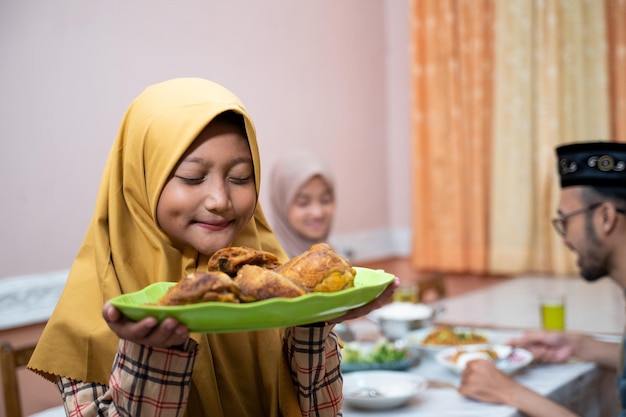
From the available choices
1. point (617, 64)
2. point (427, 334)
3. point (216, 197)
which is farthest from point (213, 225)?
point (617, 64)

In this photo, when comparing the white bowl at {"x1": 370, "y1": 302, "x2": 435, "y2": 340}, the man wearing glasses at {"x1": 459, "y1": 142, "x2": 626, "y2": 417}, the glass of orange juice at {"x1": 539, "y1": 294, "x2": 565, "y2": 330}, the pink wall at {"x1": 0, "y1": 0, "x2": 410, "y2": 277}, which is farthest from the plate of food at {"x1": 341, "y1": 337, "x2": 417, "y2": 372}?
the pink wall at {"x1": 0, "y1": 0, "x2": 410, "y2": 277}

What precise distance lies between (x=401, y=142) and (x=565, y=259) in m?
1.32

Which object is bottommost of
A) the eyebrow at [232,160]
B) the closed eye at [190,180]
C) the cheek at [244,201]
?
the cheek at [244,201]

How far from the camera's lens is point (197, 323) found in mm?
944

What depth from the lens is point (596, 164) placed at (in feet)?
7.48

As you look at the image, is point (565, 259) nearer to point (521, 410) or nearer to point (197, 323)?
point (521, 410)

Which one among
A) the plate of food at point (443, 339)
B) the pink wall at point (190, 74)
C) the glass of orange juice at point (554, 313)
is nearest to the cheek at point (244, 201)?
the plate of food at point (443, 339)

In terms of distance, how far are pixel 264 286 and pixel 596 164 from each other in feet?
5.33

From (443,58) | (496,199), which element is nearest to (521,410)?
(496,199)

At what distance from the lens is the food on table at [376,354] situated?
2.21m

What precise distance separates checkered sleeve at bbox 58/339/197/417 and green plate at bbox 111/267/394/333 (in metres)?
0.08

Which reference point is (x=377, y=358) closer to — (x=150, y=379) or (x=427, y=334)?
(x=427, y=334)

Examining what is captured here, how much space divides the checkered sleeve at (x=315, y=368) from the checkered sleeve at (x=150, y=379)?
0.71 feet

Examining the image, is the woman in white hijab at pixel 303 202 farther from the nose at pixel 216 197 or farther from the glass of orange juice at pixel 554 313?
the nose at pixel 216 197
